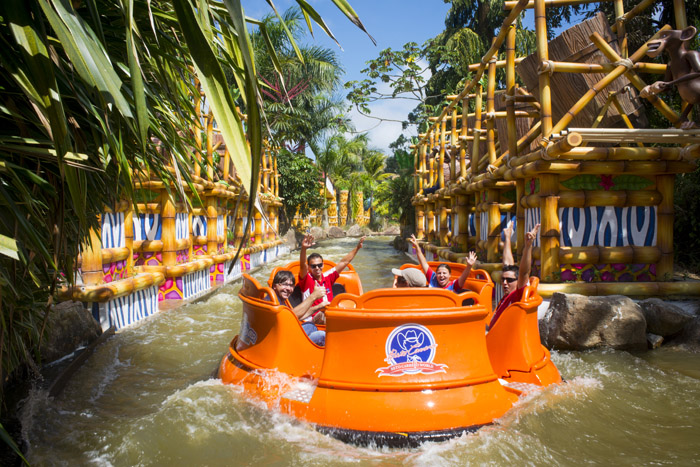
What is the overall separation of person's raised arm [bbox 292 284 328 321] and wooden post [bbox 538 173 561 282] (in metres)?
2.83

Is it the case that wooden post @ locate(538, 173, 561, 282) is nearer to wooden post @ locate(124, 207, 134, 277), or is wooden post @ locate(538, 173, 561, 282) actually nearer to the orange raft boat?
the orange raft boat

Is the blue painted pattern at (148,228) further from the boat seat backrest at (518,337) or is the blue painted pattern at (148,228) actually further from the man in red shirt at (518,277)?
the boat seat backrest at (518,337)

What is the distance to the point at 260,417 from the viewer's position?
3520mm

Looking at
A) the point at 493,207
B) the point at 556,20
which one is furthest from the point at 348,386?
the point at 556,20

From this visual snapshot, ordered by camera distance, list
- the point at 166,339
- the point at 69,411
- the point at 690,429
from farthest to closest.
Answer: the point at 166,339 → the point at 69,411 → the point at 690,429

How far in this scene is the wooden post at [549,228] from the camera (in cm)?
565

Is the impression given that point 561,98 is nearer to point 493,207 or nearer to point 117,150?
point 493,207

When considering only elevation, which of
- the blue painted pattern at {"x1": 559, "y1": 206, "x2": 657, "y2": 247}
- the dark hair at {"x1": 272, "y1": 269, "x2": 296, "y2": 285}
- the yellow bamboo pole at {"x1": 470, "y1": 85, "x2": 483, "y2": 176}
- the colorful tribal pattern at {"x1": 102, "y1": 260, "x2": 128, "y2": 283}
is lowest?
the colorful tribal pattern at {"x1": 102, "y1": 260, "x2": 128, "y2": 283}

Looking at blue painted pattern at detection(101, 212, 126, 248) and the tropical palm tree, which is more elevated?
the tropical palm tree

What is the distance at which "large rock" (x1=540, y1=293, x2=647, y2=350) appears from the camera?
203 inches

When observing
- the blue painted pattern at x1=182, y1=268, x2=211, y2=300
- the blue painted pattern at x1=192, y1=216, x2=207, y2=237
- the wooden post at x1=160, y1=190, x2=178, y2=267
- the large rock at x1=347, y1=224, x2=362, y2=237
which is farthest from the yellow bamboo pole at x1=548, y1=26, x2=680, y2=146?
the large rock at x1=347, y1=224, x2=362, y2=237

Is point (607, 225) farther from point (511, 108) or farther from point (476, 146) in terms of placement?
point (476, 146)

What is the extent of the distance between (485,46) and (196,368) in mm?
22884

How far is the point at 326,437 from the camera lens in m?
3.18
